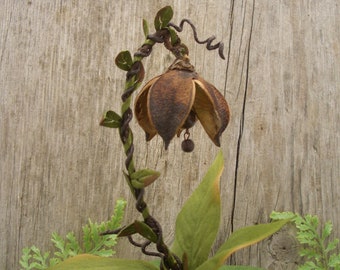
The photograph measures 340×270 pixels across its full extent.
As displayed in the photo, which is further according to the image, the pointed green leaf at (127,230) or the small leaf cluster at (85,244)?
the small leaf cluster at (85,244)

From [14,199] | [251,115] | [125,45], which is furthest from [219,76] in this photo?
[14,199]

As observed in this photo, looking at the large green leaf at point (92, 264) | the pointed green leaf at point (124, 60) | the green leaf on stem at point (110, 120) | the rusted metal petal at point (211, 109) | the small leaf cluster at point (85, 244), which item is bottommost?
the small leaf cluster at point (85, 244)

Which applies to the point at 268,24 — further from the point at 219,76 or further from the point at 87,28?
the point at 87,28

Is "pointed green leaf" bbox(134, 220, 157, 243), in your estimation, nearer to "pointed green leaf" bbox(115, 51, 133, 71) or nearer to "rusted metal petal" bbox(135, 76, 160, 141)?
"rusted metal petal" bbox(135, 76, 160, 141)

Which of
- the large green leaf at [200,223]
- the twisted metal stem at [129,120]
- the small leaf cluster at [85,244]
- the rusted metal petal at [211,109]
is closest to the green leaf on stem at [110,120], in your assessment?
the twisted metal stem at [129,120]

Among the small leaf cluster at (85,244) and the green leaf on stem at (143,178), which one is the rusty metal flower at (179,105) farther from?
the small leaf cluster at (85,244)

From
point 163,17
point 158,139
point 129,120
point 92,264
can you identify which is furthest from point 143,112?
point 158,139

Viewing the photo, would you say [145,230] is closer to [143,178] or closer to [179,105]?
[143,178]
